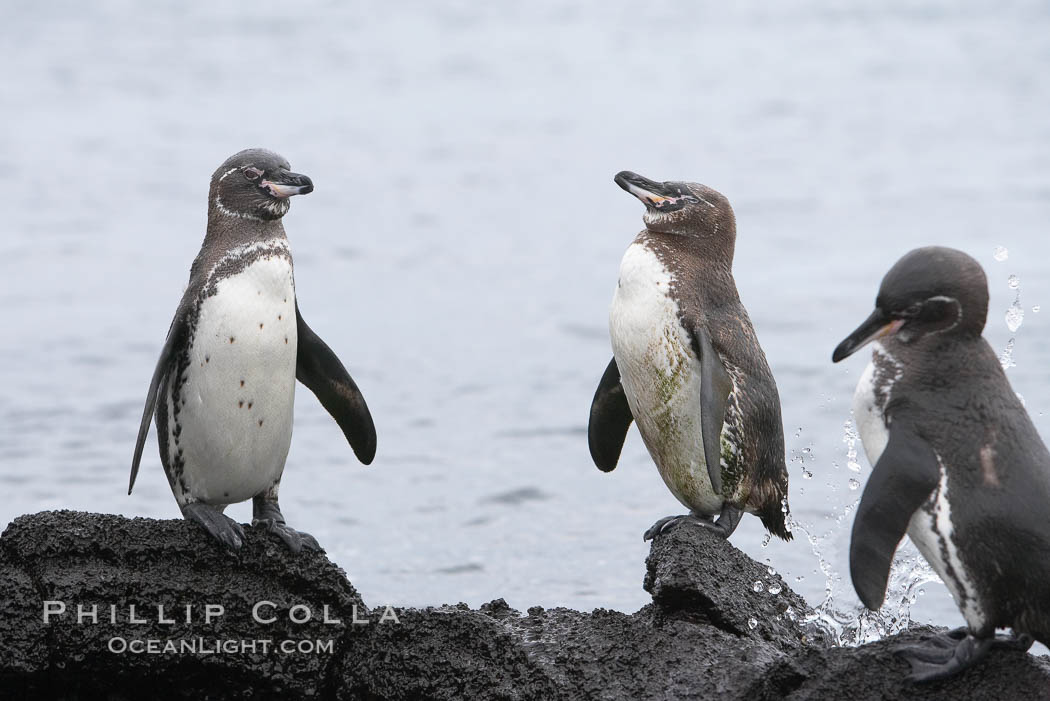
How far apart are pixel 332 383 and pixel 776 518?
5.09 feet

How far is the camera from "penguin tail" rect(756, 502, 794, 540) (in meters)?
5.12

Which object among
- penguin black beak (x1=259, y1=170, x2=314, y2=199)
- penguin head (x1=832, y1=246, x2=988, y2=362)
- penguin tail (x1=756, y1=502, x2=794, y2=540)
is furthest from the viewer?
penguin tail (x1=756, y1=502, x2=794, y2=540)

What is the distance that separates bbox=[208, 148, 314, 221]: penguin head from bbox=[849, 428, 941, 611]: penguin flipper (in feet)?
6.64

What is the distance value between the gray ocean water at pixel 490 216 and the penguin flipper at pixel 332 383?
1680 millimetres

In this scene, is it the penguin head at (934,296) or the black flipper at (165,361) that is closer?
the penguin head at (934,296)

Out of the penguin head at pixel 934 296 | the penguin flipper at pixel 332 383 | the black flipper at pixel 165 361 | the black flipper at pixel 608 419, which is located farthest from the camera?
the black flipper at pixel 608 419

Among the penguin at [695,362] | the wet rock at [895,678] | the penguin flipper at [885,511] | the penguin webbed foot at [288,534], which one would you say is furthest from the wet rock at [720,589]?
the penguin webbed foot at [288,534]

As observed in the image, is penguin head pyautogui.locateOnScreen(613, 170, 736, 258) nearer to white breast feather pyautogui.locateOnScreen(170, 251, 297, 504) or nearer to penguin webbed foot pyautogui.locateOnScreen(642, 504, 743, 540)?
penguin webbed foot pyautogui.locateOnScreen(642, 504, 743, 540)

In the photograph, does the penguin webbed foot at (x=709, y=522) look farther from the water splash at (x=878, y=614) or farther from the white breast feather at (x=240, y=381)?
the white breast feather at (x=240, y=381)

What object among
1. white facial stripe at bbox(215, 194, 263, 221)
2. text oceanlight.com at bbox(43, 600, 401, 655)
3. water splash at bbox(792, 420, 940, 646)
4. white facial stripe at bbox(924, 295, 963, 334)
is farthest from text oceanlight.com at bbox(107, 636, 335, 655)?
white facial stripe at bbox(924, 295, 963, 334)

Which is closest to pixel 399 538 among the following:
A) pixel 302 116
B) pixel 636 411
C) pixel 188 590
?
pixel 636 411

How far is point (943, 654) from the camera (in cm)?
397

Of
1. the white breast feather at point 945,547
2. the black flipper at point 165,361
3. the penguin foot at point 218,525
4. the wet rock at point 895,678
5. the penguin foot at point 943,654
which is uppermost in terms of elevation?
the black flipper at point 165,361

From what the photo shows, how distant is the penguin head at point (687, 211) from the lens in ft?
16.8
